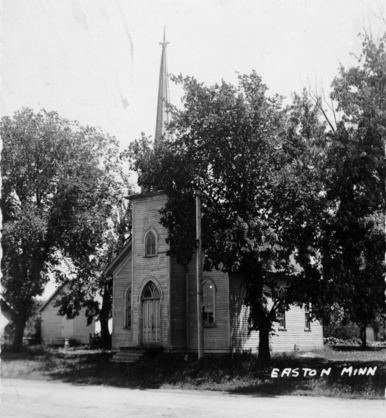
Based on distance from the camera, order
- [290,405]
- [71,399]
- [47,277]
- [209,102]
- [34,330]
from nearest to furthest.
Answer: [290,405] → [71,399] → [209,102] → [47,277] → [34,330]

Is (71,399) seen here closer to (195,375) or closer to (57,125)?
(195,375)

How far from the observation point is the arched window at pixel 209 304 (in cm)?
2731

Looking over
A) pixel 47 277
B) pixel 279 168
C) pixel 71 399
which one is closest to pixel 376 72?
pixel 279 168

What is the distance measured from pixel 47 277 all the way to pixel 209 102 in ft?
64.1

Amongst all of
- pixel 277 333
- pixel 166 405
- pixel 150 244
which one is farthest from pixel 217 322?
pixel 166 405

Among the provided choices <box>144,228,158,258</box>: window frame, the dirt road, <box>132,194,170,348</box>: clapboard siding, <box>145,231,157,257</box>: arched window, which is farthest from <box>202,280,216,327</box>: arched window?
the dirt road

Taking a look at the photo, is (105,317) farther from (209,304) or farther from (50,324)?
(209,304)

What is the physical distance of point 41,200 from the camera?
33.0 m

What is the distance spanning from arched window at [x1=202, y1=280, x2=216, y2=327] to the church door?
98.3 inches

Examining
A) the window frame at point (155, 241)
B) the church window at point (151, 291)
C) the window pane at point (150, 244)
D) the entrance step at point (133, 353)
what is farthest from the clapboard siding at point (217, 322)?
the window pane at point (150, 244)

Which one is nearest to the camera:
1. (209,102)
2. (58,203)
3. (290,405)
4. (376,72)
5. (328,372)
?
(290,405)

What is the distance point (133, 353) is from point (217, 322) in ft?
15.1

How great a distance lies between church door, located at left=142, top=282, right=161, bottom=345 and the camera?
27328mm

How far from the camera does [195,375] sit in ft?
67.1
